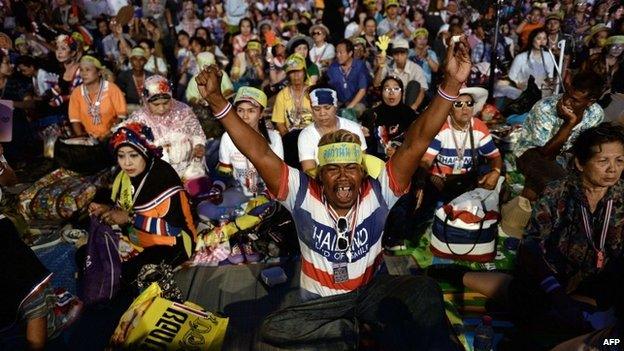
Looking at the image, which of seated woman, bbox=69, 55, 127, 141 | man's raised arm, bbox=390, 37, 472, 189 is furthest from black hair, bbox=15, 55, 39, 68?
man's raised arm, bbox=390, 37, 472, 189

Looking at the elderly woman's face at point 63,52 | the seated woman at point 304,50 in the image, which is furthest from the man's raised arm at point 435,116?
the elderly woman's face at point 63,52

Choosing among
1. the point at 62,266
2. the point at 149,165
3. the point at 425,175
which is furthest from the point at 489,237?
the point at 62,266

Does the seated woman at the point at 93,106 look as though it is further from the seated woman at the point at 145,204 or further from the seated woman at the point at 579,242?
the seated woman at the point at 579,242

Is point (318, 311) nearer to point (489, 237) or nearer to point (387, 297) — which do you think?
point (387, 297)

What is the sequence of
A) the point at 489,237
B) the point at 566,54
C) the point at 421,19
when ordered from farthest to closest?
the point at 421,19 → the point at 566,54 → the point at 489,237

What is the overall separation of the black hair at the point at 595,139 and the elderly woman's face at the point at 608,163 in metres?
0.03

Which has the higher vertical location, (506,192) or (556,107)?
(556,107)

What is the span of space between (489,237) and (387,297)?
227 centimetres

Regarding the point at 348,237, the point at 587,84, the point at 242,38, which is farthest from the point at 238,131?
the point at 242,38

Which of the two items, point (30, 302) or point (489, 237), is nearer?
point (30, 302)

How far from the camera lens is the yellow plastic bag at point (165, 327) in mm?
3424

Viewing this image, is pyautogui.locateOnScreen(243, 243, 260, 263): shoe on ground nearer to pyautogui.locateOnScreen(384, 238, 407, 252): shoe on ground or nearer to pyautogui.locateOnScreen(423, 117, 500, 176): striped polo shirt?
pyautogui.locateOnScreen(384, 238, 407, 252): shoe on ground

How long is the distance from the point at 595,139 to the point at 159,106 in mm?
4693

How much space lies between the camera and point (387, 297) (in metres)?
3.31
